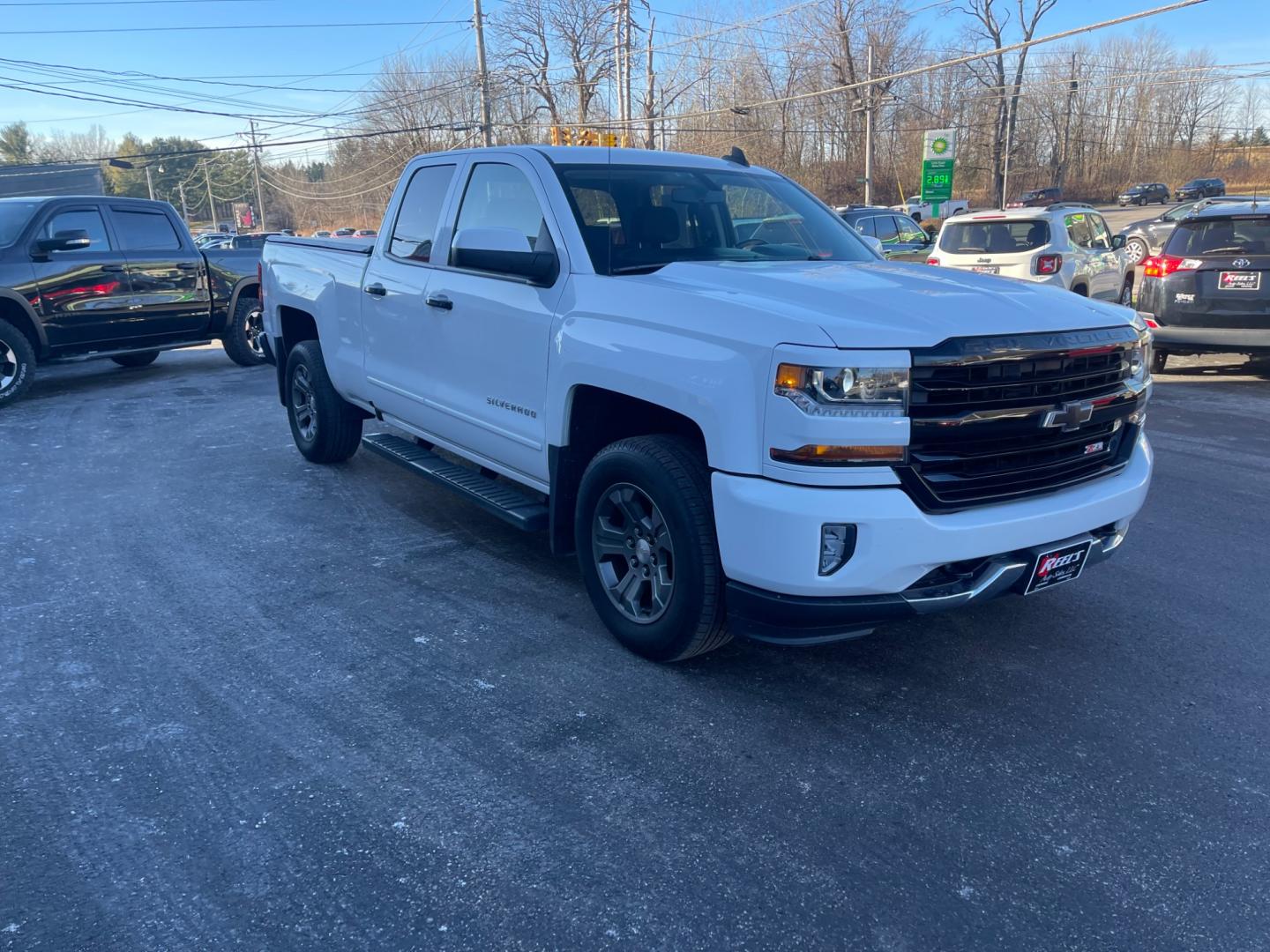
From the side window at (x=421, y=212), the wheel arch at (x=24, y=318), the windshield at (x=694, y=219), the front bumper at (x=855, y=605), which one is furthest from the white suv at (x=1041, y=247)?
the wheel arch at (x=24, y=318)

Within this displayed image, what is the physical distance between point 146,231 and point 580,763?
397 inches

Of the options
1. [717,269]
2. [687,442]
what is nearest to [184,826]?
[687,442]

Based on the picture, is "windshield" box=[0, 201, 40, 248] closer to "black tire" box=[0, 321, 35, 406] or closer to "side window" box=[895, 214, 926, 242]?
"black tire" box=[0, 321, 35, 406]

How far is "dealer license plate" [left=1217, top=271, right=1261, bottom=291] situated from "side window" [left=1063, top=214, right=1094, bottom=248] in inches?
130

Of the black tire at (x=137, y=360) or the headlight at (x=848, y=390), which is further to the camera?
the black tire at (x=137, y=360)

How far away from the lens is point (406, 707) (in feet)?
11.6

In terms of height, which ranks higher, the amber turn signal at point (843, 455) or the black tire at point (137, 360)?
the amber turn signal at point (843, 455)

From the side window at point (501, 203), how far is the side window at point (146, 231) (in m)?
7.53

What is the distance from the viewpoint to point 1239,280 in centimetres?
941

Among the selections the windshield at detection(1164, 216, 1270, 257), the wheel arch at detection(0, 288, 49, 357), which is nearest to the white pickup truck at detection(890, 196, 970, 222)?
the windshield at detection(1164, 216, 1270, 257)

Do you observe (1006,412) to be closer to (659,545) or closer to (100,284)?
(659,545)

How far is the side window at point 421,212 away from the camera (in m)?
5.10

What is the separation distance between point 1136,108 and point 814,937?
7908cm

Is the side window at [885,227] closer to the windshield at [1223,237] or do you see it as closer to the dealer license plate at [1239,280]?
the windshield at [1223,237]
